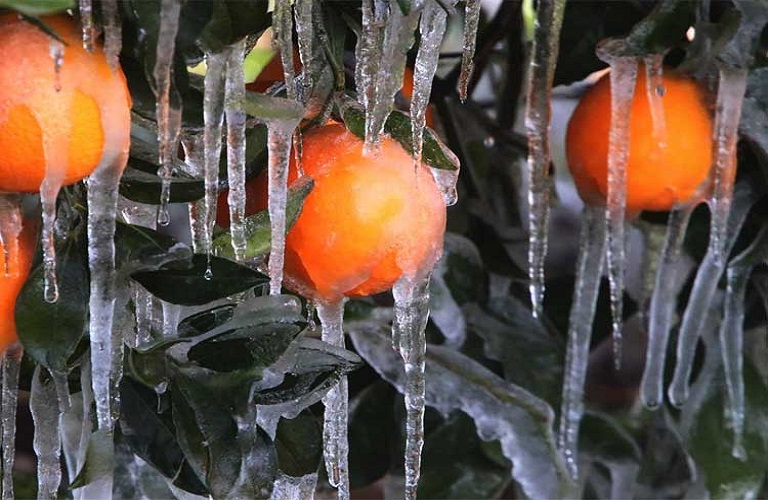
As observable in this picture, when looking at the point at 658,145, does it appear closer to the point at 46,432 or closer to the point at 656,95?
the point at 656,95

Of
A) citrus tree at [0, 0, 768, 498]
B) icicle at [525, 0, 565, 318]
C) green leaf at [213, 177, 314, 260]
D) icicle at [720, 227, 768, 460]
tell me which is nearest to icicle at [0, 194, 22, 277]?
citrus tree at [0, 0, 768, 498]

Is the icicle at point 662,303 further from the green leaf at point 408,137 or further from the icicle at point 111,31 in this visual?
the icicle at point 111,31

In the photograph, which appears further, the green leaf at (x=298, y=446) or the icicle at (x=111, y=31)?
the green leaf at (x=298, y=446)

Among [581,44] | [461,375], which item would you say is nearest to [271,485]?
[461,375]

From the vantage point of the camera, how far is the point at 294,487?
0.67 m

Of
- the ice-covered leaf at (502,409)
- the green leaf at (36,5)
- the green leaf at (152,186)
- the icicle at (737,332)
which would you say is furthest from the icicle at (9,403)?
the icicle at (737,332)

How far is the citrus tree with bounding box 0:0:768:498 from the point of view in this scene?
53 centimetres

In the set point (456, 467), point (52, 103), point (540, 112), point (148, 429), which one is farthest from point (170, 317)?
point (456, 467)

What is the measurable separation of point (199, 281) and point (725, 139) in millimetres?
399

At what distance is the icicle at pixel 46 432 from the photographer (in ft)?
2.06

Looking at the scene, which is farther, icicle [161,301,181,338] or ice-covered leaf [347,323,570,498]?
ice-covered leaf [347,323,570,498]

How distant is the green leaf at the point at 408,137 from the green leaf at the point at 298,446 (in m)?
0.17

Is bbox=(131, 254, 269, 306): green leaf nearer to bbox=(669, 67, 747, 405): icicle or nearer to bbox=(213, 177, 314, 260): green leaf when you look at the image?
bbox=(213, 177, 314, 260): green leaf

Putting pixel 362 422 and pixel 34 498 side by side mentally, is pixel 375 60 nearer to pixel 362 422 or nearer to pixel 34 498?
pixel 362 422
